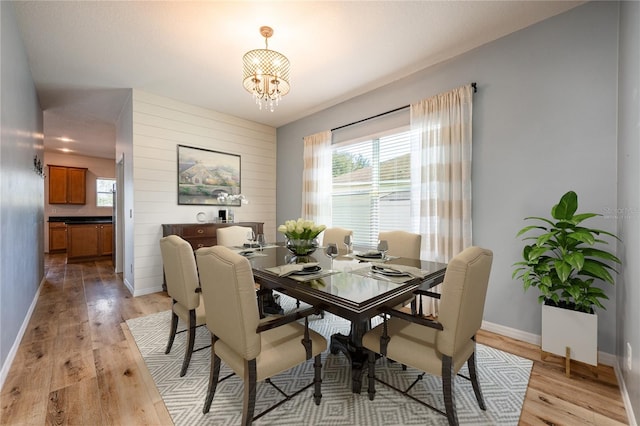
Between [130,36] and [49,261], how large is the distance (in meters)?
6.47

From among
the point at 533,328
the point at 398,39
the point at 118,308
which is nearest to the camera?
the point at 533,328

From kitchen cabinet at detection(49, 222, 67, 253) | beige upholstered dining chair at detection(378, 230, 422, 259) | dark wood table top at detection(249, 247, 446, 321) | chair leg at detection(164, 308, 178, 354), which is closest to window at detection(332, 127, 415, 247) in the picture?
beige upholstered dining chair at detection(378, 230, 422, 259)

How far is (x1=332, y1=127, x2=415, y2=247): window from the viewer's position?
3521 millimetres

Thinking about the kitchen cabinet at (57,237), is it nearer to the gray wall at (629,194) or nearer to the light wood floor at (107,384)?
the light wood floor at (107,384)

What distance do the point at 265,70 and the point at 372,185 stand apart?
2.13 m

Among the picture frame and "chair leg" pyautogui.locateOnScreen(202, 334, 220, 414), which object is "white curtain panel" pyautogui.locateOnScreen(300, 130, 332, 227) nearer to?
the picture frame

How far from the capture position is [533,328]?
245 centimetres

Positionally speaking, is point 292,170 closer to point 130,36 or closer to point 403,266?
point 130,36

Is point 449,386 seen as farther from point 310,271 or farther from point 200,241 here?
point 200,241

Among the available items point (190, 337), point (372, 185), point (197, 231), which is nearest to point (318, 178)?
point (372, 185)

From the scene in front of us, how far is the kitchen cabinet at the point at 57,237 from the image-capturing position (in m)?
7.27

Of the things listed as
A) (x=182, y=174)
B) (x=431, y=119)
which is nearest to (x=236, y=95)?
(x=182, y=174)

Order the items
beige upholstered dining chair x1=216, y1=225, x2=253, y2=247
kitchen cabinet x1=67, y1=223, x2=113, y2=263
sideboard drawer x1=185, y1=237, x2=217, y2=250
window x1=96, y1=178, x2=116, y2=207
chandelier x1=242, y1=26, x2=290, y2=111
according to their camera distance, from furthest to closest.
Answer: window x1=96, y1=178, x2=116, y2=207 → kitchen cabinet x1=67, y1=223, x2=113, y2=263 → sideboard drawer x1=185, y1=237, x2=217, y2=250 → beige upholstered dining chair x1=216, y1=225, x2=253, y2=247 → chandelier x1=242, y1=26, x2=290, y2=111

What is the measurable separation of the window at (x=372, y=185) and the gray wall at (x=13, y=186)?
138 inches
